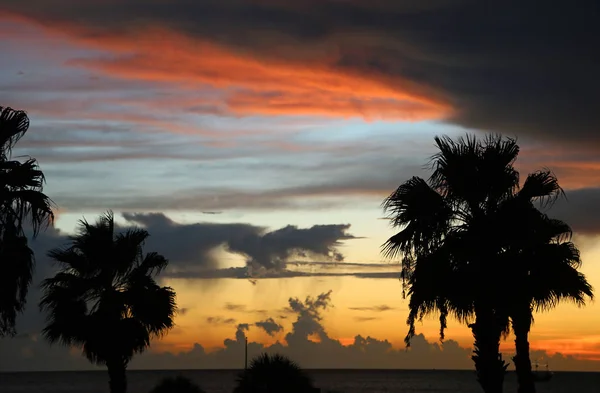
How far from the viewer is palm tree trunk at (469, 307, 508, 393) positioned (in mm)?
26703

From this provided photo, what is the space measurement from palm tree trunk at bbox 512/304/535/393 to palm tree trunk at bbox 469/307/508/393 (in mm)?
5016

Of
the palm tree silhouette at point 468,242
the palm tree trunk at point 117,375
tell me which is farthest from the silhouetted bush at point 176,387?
the palm tree silhouette at point 468,242

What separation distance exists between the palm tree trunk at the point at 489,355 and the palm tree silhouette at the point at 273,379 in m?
9.32

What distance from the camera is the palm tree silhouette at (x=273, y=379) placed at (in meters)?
34.4

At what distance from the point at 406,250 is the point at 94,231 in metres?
19.3

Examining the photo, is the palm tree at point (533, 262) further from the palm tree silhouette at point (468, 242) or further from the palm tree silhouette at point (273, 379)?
the palm tree silhouette at point (273, 379)

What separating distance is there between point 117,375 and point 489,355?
19.3 meters

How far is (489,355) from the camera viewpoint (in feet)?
87.8

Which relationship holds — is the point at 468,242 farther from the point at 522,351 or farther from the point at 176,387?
the point at 176,387

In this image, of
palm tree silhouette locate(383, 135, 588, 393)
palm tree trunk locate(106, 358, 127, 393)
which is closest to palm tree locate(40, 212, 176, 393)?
palm tree trunk locate(106, 358, 127, 393)

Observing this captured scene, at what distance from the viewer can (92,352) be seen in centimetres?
4012

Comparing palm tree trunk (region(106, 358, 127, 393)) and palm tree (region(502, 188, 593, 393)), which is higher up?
palm tree (region(502, 188, 593, 393))

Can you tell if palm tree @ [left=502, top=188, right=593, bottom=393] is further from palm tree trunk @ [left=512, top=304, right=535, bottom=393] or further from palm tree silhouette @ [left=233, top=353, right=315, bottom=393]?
palm tree silhouette @ [left=233, top=353, right=315, bottom=393]

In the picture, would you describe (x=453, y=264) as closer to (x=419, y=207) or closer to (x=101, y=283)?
(x=419, y=207)
